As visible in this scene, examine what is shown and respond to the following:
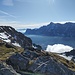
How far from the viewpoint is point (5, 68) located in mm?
26266

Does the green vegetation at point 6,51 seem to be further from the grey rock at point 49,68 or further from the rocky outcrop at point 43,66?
the grey rock at point 49,68

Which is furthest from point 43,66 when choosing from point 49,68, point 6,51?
point 6,51

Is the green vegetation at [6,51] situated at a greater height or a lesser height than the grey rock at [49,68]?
lesser

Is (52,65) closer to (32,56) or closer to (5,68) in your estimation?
(5,68)

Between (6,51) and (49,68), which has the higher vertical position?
(49,68)

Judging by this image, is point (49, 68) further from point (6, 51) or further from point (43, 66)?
point (6, 51)

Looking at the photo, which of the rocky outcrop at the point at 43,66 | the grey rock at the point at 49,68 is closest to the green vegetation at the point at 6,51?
the rocky outcrop at the point at 43,66

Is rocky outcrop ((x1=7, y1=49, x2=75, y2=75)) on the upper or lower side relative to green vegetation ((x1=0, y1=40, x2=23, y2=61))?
upper

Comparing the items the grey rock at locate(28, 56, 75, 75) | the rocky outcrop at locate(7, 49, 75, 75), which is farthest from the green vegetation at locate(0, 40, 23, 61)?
the grey rock at locate(28, 56, 75, 75)

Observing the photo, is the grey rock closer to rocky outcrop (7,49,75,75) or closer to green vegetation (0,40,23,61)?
rocky outcrop (7,49,75,75)

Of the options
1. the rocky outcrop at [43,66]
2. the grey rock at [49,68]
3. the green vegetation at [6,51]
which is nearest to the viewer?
the grey rock at [49,68]

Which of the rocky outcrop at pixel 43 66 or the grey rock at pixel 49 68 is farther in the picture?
the rocky outcrop at pixel 43 66

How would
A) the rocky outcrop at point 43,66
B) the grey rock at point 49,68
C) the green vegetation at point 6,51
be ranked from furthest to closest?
the green vegetation at point 6,51, the rocky outcrop at point 43,66, the grey rock at point 49,68

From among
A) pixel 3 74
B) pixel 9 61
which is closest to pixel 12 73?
pixel 3 74
